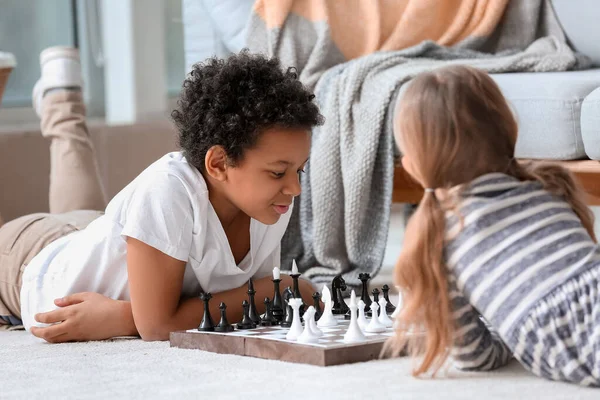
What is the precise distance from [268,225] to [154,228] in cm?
28

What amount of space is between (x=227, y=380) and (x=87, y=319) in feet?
1.57

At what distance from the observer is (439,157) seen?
1277 millimetres

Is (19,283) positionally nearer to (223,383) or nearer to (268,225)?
(268,225)

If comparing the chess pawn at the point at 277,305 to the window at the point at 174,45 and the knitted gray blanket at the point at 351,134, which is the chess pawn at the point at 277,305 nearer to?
the knitted gray blanket at the point at 351,134

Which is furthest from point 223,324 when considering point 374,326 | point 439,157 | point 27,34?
point 27,34

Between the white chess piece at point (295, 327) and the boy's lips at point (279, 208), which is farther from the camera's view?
the boy's lips at point (279, 208)

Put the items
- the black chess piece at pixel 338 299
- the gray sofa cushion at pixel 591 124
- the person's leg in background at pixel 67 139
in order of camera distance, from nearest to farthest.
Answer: the black chess piece at pixel 338 299
the gray sofa cushion at pixel 591 124
the person's leg in background at pixel 67 139

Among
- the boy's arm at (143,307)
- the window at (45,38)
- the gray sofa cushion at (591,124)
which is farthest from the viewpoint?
the window at (45,38)

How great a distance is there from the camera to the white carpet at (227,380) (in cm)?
122

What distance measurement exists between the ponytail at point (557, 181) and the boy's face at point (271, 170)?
45cm

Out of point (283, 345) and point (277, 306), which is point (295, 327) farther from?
point (277, 306)

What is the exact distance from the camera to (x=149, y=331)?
65.7 inches

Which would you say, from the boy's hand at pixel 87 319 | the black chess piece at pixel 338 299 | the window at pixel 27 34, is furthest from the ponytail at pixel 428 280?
the window at pixel 27 34

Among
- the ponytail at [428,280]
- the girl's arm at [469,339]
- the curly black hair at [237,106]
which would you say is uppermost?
the curly black hair at [237,106]
